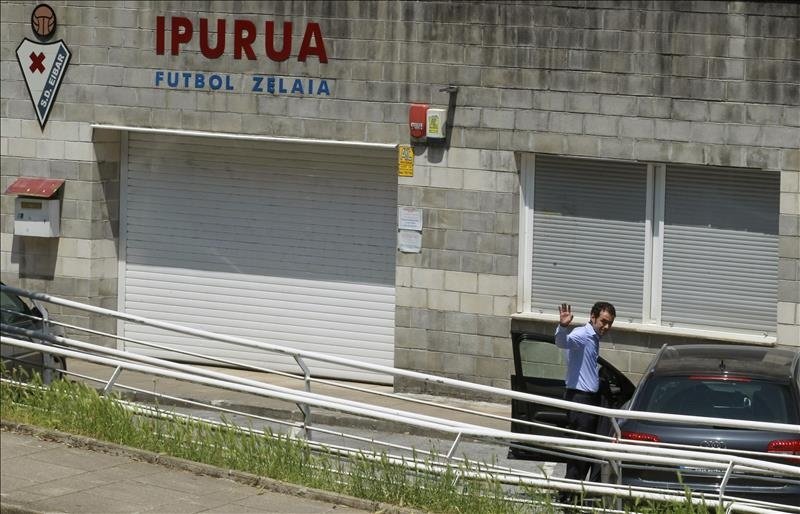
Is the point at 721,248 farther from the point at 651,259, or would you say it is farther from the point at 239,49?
the point at 239,49

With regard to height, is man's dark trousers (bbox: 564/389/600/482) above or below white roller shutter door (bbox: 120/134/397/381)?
below

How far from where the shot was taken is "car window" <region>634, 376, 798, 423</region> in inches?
418

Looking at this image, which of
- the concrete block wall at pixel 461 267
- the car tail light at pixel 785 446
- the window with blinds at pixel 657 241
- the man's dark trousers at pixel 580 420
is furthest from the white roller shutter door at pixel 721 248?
the car tail light at pixel 785 446

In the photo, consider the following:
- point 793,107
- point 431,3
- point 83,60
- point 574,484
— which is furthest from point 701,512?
point 83,60

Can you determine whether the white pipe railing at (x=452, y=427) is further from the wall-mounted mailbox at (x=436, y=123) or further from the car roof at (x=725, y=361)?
the wall-mounted mailbox at (x=436, y=123)

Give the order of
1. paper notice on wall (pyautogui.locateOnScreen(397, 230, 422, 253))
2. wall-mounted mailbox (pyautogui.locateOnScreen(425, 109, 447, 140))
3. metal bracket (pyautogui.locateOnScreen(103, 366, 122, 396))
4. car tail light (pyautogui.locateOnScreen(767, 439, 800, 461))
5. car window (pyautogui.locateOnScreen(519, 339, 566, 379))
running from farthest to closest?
paper notice on wall (pyautogui.locateOnScreen(397, 230, 422, 253)) < wall-mounted mailbox (pyautogui.locateOnScreen(425, 109, 447, 140)) < car window (pyautogui.locateOnScreen(519, 339, 566, 379)) < metal bracket (pyautogui.locateOnScreen(103, 366, 122, 396)) < car tail light (pyautogui.locateOnScreen(767, 439, 800, 461))

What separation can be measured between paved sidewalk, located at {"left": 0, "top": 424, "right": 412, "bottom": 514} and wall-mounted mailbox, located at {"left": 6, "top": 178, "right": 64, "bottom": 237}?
24.1ft

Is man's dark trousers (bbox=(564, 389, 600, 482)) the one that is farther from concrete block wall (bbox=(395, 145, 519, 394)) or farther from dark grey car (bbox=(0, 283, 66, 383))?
dark grey car (bbox=(0, 283, 66, 383))

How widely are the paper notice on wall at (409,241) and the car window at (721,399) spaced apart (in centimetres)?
561

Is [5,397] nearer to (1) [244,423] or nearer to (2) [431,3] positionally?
(1) [244,423]

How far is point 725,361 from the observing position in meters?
11.2

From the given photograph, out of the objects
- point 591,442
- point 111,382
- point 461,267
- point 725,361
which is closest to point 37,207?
point 461,267

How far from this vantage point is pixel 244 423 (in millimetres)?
10641

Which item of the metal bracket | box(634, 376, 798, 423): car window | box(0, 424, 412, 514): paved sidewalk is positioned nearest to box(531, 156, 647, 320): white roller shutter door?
box(634, 376, 798, 423): car window
